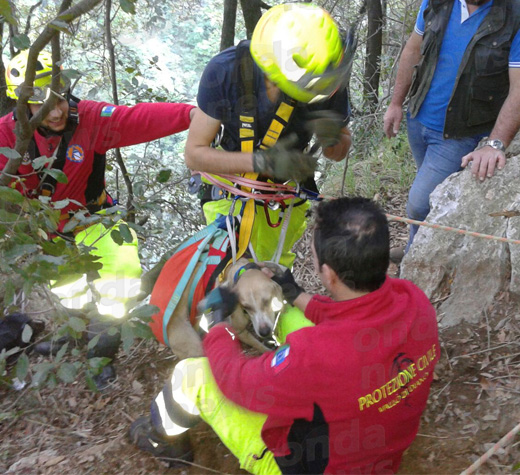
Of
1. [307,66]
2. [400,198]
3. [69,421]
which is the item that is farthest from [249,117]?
[400,198]

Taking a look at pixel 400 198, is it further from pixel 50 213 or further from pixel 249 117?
pixel 50 213

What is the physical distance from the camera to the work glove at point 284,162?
255 centimetres

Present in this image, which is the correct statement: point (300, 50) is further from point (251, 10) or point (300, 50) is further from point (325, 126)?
point (251, 10)

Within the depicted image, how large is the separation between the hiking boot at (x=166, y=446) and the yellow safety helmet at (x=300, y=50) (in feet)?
6.34

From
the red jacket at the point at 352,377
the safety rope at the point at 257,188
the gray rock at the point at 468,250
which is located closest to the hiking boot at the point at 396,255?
the gray rock at the point at 468,250

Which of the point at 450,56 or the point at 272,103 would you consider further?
the point at 450,56

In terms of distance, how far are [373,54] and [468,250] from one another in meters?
5.00

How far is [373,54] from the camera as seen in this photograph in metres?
7.40

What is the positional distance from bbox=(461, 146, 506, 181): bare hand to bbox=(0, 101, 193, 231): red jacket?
1.93 m

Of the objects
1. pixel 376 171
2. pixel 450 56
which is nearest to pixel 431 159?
pixel 450 56

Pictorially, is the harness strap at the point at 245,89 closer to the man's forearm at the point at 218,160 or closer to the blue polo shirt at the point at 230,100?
the blue polo shirt at the point at 230,100

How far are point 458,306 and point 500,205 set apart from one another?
695 millimetres

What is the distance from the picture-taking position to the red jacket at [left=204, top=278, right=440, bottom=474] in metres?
1.82

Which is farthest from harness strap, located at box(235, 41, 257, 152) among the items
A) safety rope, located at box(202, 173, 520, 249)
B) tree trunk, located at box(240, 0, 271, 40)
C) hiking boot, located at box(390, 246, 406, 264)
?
tree trunk, located at box(240, 0, 271, 40)
